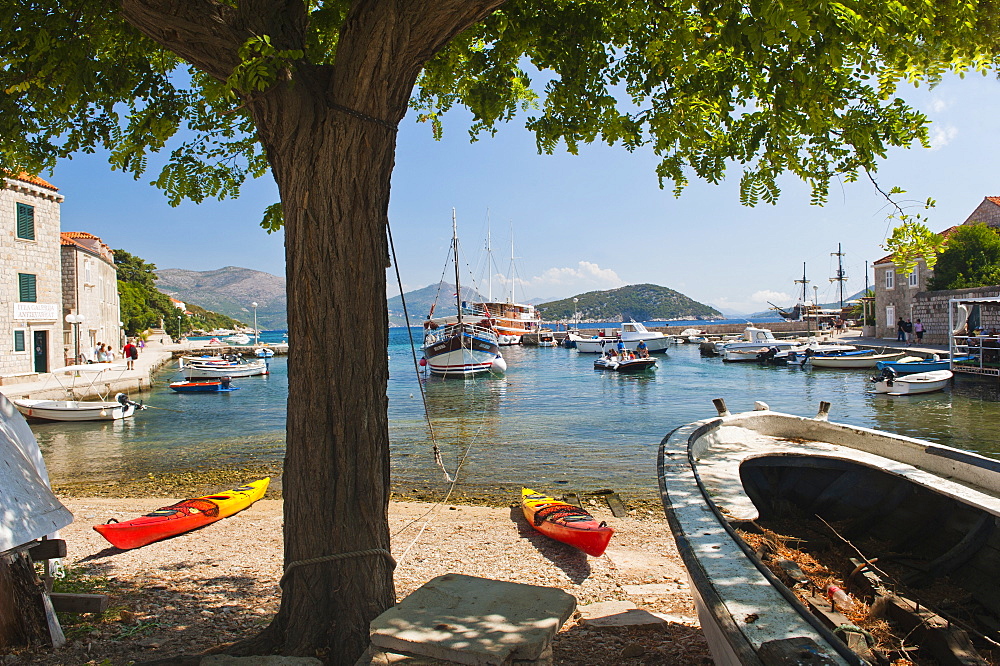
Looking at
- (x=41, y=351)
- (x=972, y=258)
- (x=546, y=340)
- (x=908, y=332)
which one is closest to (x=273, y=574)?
(x=41, y=351)

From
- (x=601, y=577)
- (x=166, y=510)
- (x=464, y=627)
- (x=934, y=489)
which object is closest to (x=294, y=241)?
(x=464, y=627)

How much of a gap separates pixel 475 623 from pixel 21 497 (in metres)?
2.50

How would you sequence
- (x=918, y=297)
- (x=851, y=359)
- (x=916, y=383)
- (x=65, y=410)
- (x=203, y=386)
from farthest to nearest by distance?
(x=918, y=297), (x=851, y=359), (x=203, y=386), (x=916, y=383), (x=65, y=410)

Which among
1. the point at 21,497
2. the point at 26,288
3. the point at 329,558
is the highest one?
the point at 26,288

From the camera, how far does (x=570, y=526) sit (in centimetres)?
653

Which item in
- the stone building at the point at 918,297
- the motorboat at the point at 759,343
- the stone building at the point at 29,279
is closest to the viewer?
the stone building at the point at 29,279

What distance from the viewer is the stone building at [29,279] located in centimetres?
2369

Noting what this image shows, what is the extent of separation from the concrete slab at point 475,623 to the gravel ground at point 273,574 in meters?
1.26

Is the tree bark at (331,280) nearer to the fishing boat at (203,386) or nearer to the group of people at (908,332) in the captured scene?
the fishing boat at (203,386)

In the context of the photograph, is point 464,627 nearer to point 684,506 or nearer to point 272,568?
point 684,506

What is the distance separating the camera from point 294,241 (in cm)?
284

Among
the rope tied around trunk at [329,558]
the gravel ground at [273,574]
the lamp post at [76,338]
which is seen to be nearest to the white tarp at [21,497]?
the gravel ground at [273,574]

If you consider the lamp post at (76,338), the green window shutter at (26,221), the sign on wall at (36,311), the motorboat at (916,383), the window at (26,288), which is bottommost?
the motorboat at (916,383)

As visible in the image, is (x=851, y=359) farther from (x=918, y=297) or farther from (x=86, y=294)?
(x=86, y=294)
